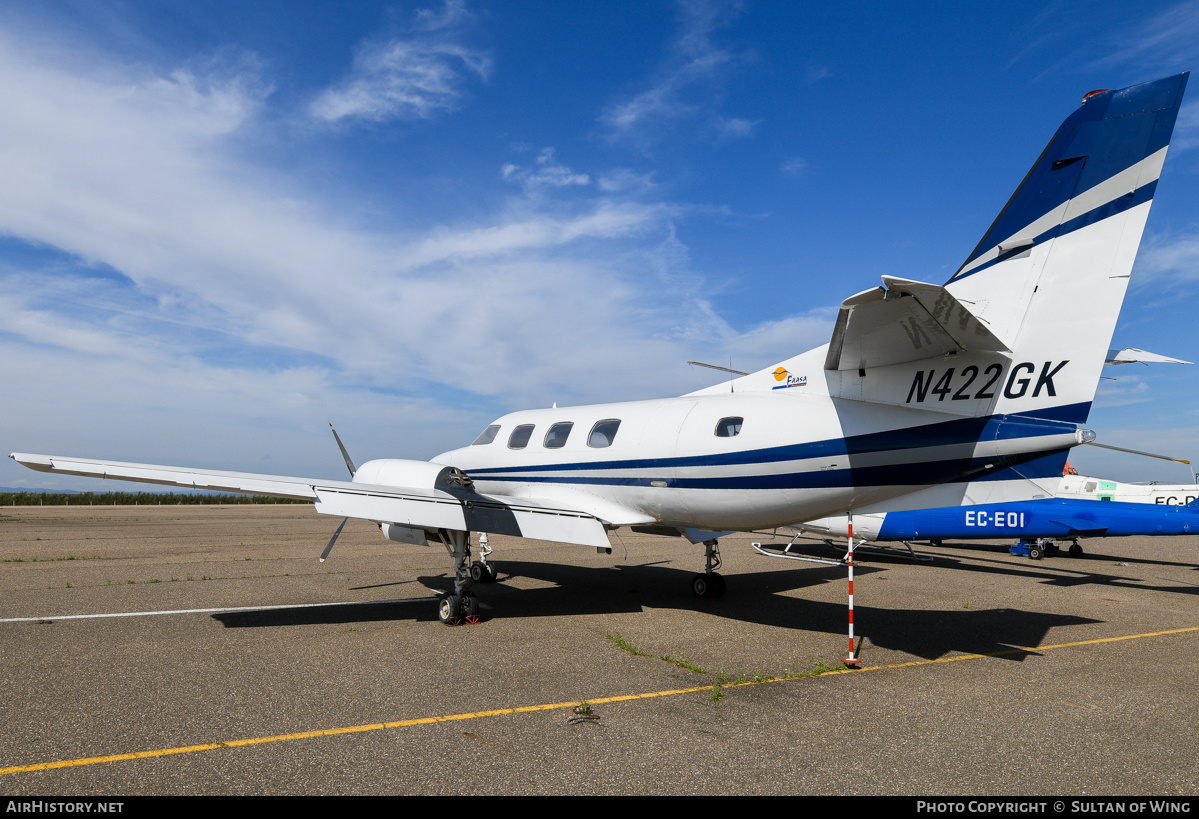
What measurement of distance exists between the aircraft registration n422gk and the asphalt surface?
5.62 ft

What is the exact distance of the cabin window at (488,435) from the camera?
12.4m

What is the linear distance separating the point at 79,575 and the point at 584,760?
13.5 metres

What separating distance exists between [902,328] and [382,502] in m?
6.81

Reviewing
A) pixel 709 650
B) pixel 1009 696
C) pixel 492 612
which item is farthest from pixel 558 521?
pixel 1009 696

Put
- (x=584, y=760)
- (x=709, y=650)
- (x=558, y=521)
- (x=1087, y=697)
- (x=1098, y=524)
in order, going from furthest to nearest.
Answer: (x=1098, y=524), (x=558, y=521), (x=709, y=650), (x=1087, y=697), (x=584, y=760)

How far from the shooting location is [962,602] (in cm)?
1153

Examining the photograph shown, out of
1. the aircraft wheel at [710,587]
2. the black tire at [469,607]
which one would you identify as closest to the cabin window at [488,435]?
the black tire at [469,607]

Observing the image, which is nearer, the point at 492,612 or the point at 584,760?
the point at 584,760

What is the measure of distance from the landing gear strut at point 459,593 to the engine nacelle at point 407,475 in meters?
0.84

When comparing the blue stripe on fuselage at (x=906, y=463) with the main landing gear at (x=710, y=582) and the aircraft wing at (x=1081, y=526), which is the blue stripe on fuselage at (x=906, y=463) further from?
the aircraft wing at (x=1081, y=526)

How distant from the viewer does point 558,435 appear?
11.1m

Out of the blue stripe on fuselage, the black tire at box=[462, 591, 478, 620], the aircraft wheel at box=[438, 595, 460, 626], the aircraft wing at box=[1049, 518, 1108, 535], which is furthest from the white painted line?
the aircraft wing at box=[1049, 518, 1108, 535]

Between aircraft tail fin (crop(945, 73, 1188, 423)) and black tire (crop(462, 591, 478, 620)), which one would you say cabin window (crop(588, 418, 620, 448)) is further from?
aircraft tail fin (crop(945, 73, 1188, 423))

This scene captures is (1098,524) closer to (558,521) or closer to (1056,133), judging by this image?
(1056,133)
